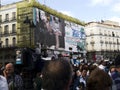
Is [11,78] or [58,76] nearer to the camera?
[58,76]

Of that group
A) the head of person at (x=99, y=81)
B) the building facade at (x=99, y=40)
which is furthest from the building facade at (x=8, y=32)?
the head of person at (x=99, y=81)

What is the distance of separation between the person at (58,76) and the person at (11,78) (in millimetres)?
4518

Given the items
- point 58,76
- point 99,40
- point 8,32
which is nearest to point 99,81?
point 58,76

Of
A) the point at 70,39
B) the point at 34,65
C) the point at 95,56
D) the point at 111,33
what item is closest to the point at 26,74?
the point at 34,65

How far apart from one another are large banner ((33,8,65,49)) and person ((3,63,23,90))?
40.1 meters

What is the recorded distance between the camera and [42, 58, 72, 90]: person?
102 inches

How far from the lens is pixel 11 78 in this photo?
287 inches

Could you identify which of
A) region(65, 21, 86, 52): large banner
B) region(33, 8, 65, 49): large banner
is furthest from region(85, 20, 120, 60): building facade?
region(33, 8, 65, 49): large banner

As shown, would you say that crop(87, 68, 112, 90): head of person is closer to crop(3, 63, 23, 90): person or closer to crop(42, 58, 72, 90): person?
crop(42, 58, 72, 90): person

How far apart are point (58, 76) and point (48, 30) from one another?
1871 inches

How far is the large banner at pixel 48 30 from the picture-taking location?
4830 centimetres

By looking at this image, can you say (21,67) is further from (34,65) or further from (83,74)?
(83,74)

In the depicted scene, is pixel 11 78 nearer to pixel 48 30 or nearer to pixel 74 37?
pixel 48 30

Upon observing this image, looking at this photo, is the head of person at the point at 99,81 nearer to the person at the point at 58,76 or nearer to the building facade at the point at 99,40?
the person at the point at 58,76
